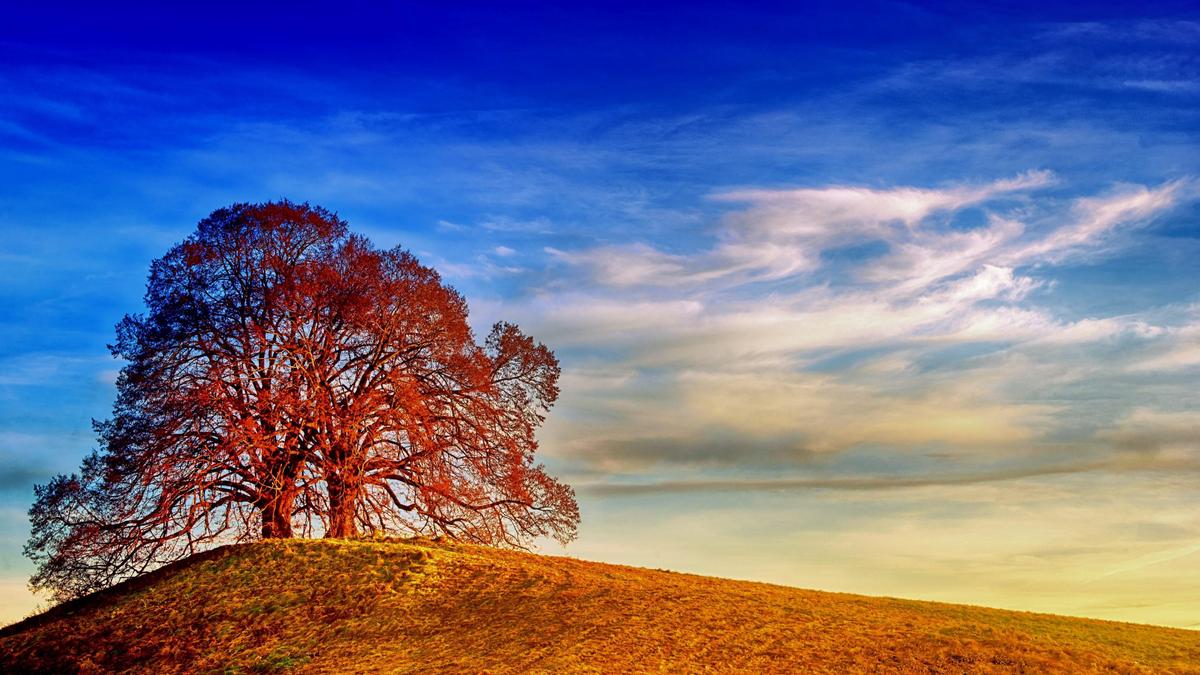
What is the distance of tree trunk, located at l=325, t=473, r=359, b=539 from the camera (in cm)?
2917

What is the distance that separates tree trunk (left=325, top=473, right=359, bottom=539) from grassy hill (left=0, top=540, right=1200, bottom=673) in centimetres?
265

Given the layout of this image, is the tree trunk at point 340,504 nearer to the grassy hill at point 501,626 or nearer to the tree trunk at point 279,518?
the tree trunk at point 279,518

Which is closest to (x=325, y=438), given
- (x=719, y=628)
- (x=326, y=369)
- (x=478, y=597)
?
(x=326, y=369)

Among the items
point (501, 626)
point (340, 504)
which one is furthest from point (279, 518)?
point (501, 626)

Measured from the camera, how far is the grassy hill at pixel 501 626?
64.7 ft

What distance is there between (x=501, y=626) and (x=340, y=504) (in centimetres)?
945

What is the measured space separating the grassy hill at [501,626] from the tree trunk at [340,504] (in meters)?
2.65

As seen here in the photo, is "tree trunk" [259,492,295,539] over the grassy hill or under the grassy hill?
over

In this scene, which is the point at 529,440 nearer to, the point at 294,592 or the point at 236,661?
the point at 294,592

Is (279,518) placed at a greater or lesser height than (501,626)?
greater

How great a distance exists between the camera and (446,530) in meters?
31.0

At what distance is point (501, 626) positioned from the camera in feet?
70.3

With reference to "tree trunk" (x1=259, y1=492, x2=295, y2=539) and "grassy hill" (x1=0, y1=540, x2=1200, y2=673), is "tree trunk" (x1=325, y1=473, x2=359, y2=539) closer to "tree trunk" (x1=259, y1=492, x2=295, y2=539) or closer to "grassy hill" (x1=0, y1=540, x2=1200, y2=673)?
"tree trunk" (x1=259, y1=492, x2=295, y2=539)

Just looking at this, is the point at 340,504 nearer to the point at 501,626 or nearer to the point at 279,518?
the point at 279,518
